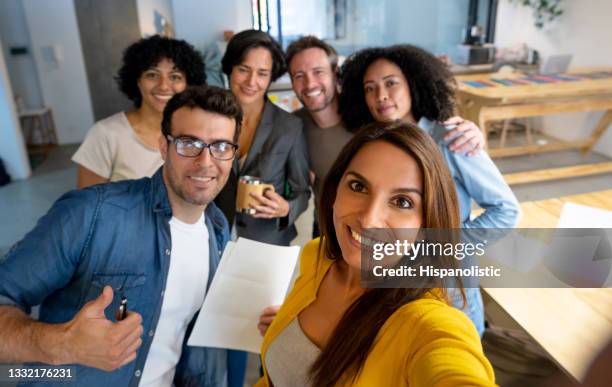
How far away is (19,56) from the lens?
530 cm

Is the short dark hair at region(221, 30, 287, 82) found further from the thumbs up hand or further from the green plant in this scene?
the green plant

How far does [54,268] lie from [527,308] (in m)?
1.32

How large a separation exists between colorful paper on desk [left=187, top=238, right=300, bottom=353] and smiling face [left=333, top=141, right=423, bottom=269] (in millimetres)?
455

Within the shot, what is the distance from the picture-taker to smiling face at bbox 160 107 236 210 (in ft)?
4.05

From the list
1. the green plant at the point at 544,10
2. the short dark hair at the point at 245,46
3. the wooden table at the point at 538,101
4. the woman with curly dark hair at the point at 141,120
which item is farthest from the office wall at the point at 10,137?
the green plant at the point at 544,10

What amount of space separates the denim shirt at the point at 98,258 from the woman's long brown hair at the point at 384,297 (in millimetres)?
562

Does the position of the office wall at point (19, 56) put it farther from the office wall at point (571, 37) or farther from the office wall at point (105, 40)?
the office wall at point (571, 37)

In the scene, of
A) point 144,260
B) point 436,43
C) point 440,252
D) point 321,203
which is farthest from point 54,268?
point 436,43

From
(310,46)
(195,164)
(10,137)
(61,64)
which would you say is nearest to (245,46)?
(310,46)

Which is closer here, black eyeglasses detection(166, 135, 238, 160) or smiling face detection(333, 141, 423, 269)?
smiling face detection(333, 141, 423, 269)

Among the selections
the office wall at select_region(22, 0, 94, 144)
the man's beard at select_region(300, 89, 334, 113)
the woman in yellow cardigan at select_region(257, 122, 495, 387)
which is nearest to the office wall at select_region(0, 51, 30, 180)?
the office wall at select_region(22, 0, 94, 144)

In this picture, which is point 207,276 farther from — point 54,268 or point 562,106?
point 562,106

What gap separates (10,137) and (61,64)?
1405 millimetres

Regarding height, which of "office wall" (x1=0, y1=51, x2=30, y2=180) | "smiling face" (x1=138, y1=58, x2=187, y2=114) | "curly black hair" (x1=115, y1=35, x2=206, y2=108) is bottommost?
"office wall" (x1=0, y1=51, x2=30, y2=180)
